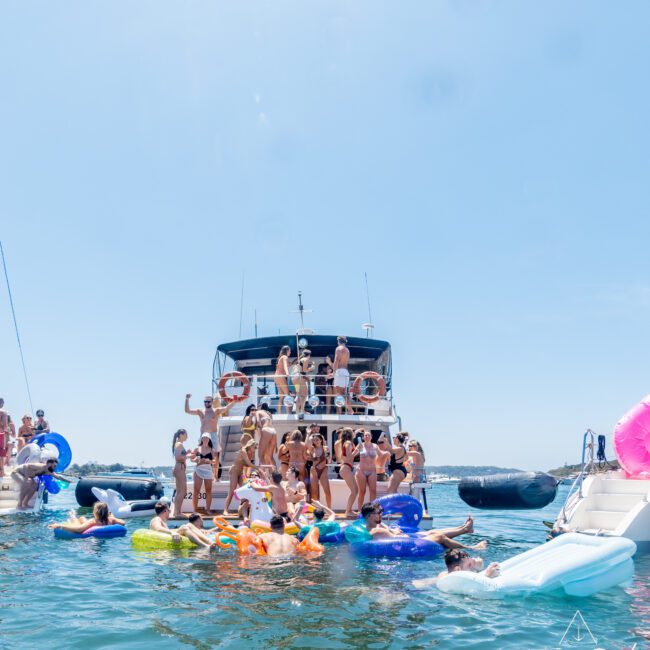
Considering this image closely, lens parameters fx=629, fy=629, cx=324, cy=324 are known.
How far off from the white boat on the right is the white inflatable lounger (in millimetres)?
2820

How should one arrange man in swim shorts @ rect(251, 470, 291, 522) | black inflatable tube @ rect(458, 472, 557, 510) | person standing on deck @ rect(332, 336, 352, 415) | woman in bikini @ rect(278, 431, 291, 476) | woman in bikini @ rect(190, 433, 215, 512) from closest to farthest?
man in swim shorts @ rect(251, 470, 291, 522) < black inflatable tube @ rect(458, 472, 557, 510) < woman in bikini @ rect(190, 433, 215, 512) < woman in bikini @ rect(278, 431, 291, 476) < person standing on deck @ rect(332, 336, 352, 415)

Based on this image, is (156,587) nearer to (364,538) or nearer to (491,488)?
(364,538)

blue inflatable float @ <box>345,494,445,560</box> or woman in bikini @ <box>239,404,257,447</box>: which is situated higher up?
woman in bikini @ <box>239,404,257,447</box>

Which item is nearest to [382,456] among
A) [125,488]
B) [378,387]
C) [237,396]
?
[378,387]

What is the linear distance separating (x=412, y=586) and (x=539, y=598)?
4.75ft

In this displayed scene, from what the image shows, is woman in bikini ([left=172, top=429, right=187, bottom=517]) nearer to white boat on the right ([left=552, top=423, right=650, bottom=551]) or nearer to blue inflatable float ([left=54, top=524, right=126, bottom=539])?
blue inflatable float ([left=54, top=524, right=126, bottom=539])

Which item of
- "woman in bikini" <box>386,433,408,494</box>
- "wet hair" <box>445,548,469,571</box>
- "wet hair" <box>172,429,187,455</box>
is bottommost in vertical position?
"wet hair" <box>445,548,469,571</box>

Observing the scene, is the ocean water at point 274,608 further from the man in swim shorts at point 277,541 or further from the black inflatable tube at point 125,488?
the black inflatable tube at point 125,488

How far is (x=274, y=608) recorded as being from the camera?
21.3 ft

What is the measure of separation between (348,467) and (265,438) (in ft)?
5.88

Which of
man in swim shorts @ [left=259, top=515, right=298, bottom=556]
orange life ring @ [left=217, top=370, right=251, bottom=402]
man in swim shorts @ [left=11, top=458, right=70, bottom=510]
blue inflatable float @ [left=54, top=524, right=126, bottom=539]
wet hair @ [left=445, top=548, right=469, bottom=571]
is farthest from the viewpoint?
man in swim shorts @ [left=11, top=458, right=70, bottom=510]

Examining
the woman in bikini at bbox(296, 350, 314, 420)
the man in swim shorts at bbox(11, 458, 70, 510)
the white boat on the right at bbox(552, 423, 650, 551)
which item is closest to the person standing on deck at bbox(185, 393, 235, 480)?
the woman in bikini at bbox(296, 350, 314, 420)

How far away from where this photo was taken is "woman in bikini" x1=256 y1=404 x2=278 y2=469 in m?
12.9

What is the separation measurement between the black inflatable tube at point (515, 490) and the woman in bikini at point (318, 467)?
2.99 meters
